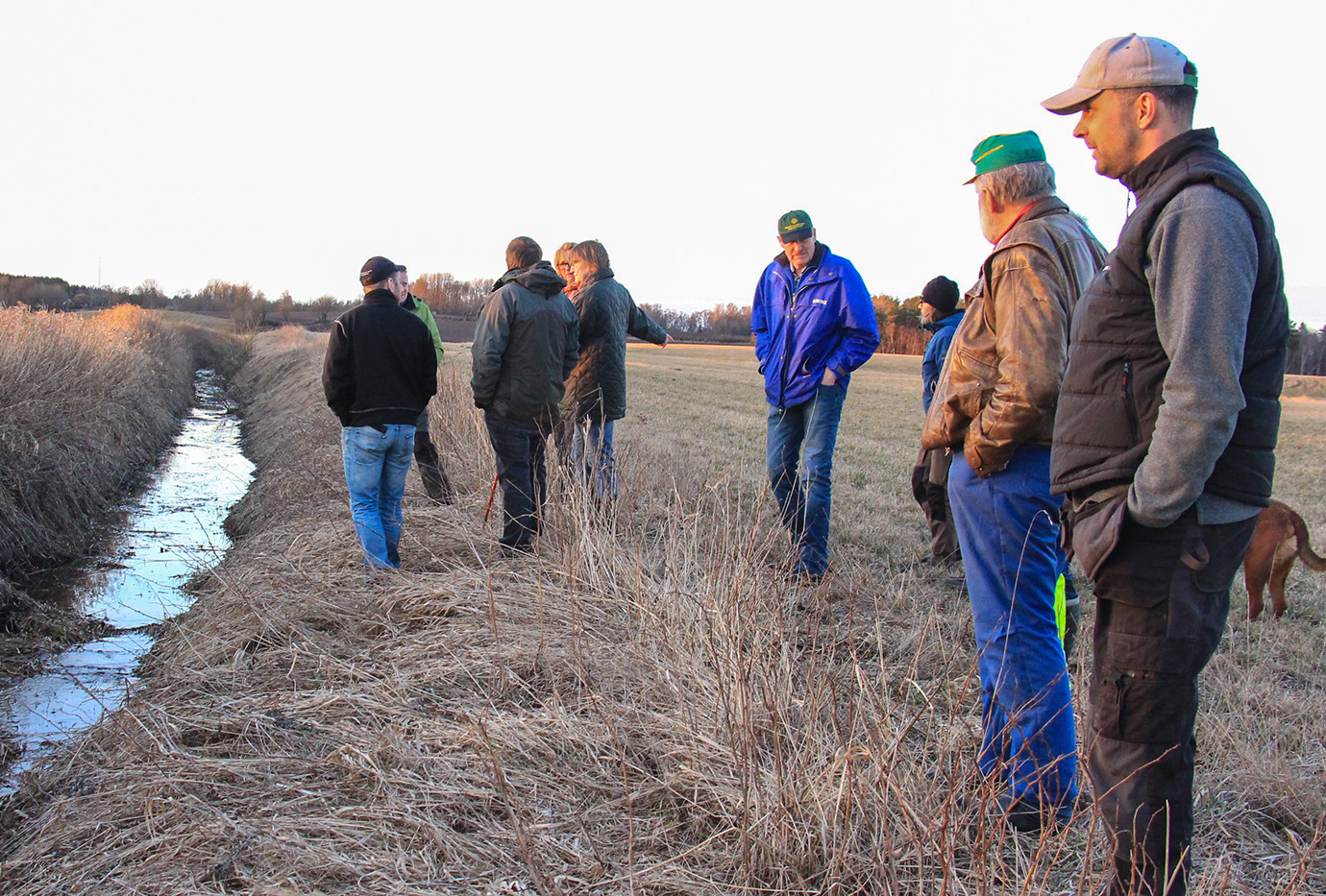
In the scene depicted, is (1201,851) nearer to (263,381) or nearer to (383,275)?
(383,275)

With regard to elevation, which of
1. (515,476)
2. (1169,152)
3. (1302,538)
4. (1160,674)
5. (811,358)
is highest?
(1169,152)

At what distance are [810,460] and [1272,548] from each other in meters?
2.67

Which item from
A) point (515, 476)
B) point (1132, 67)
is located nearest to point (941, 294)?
point (515, 476)

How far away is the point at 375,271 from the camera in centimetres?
529

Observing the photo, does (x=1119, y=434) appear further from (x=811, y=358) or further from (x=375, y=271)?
(x=375, y=271)

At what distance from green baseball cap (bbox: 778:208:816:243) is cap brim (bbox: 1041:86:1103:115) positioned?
2771 millimetres

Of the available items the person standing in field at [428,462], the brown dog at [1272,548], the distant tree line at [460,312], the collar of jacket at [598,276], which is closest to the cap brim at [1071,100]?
the brown dog at [1272,548]

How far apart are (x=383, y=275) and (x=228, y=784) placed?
11.0ft

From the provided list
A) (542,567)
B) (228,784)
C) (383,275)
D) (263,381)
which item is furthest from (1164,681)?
(263,381)

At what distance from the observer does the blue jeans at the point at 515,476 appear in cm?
530

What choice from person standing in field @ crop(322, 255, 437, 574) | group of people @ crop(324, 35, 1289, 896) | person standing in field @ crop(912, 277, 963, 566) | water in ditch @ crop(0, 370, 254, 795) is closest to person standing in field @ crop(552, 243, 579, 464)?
person standing in field @ crop(322, 255, 437, 574)

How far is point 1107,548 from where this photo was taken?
74.9 inches

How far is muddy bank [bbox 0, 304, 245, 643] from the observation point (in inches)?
277

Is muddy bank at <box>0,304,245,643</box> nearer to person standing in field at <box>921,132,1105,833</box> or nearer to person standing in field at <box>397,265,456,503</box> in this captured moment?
person standing in field at <box>397,265,456,503</box>
